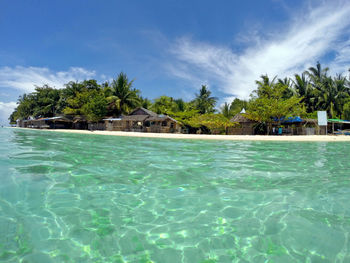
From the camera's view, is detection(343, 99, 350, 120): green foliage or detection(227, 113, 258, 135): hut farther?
detection(343, 99, 350, 120): green foliage

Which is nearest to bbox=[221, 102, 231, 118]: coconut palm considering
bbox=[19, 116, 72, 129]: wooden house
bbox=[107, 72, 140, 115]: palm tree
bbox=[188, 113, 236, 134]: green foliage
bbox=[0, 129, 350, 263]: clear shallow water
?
bbox=[188, 113, 236, 134]: green foliage

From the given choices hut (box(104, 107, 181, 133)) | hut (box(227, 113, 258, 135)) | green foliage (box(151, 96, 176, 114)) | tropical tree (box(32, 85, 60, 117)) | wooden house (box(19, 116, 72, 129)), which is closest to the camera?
hut (box(227, 113, 258, 135))

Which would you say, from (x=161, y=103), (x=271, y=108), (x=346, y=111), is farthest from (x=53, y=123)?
(x=346, y=111)

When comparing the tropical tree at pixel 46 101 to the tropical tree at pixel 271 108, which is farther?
the tropical tree at pixel 46 101

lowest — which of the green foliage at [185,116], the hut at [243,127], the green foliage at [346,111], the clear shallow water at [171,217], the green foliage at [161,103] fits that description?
the clear shallow water at [171,217]

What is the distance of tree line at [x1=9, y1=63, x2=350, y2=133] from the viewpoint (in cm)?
2170

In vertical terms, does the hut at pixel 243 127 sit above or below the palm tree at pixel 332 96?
below

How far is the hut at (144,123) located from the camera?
24062 millimetres

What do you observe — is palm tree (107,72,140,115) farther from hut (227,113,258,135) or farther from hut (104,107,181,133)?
hut (227,113,258,135)

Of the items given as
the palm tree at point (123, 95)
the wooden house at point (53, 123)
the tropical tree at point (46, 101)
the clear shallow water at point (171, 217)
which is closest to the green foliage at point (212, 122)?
the palm tree at point (123, 95)

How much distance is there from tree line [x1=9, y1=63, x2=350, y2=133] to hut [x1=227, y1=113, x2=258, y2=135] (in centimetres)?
83

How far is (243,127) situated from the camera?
21844 mm

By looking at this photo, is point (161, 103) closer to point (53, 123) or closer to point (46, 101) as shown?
point (53, 123)

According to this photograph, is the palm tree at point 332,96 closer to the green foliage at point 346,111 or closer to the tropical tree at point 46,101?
the green foliage at point 346,111
